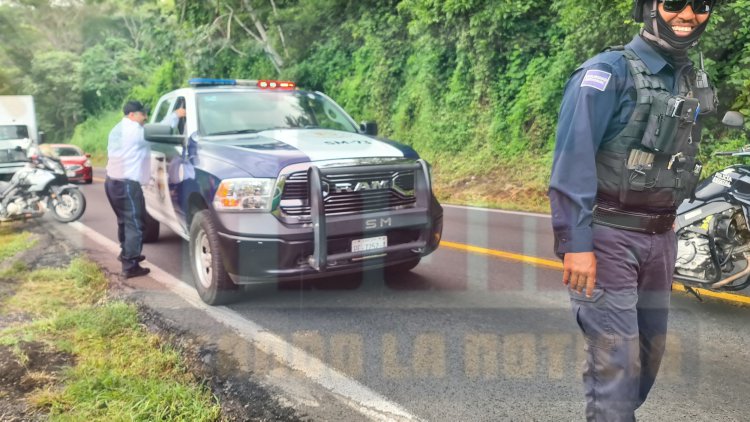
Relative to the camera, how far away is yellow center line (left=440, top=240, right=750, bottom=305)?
4.86 m

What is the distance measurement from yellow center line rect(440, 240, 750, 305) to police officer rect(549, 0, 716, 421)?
9.57 feet

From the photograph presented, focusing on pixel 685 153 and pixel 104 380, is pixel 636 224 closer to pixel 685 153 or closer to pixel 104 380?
pixel 685 153

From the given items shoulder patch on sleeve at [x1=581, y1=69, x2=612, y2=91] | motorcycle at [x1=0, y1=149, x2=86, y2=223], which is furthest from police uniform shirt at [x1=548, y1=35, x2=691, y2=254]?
motorcycle at [x1=0, y1=149, x2=86, y2=223]

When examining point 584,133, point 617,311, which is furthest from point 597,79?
point 617,311

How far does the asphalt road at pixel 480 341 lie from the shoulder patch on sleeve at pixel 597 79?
173cm

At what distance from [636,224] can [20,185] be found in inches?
394

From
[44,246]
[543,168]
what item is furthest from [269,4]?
[44,246]

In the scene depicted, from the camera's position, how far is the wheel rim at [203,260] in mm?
5037

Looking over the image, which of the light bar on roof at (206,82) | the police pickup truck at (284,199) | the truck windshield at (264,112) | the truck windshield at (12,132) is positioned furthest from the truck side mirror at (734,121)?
the truck windshield at (12,132)

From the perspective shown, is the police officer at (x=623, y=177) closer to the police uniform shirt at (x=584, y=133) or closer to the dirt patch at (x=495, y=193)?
the police uniform shirt at (x=584, y=133)

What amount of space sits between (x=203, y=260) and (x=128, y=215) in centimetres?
145

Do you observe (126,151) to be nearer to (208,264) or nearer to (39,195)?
(208,264)

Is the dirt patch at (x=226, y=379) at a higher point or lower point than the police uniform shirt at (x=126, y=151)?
lower

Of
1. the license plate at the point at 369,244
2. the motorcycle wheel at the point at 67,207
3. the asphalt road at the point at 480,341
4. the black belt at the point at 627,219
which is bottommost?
the asphalt road at the point at 480,341
